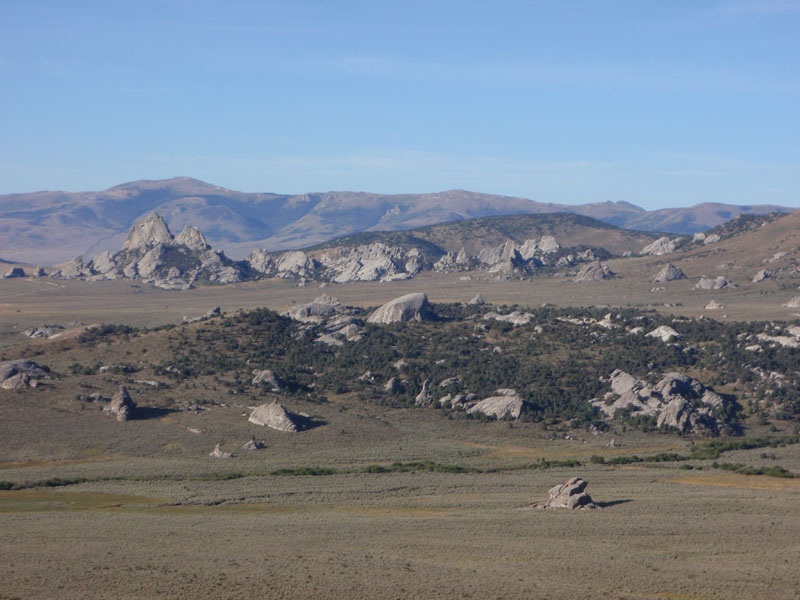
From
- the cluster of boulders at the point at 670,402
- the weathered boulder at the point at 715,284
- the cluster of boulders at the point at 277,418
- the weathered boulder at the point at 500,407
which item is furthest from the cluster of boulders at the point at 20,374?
the weathered boulder at the point at 715,284

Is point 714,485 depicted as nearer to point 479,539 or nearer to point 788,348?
point 479,539

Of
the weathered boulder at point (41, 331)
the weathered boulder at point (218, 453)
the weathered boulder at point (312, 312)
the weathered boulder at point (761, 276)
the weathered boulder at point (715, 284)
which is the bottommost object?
the weathered boulder at point (218, 453)

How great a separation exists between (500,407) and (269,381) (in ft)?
78.5

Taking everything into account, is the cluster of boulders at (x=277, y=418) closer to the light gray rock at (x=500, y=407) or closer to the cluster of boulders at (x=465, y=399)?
the cluster of boulders at (x=465, y=399)

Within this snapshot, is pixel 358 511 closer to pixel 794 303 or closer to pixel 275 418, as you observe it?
pixel 275 418

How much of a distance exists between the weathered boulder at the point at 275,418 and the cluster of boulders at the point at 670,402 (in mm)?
29632

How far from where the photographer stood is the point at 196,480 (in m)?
56.5

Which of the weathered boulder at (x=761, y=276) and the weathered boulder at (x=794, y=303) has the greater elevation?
the weathered boulder at (x=761, y=276)

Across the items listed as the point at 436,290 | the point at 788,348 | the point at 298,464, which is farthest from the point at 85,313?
the point at 788,348

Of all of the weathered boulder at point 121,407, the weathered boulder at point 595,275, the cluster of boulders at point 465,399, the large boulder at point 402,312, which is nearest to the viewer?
the weathered boulder at point 121,407

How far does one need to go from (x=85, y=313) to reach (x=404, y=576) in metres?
135

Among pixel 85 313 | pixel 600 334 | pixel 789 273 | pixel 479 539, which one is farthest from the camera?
pixel 789 273

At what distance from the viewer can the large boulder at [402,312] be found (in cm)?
12294

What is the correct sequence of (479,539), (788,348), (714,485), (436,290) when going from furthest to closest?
1. (436,290)
2. (788,348)
3. (714,485)
4. (479,539)
